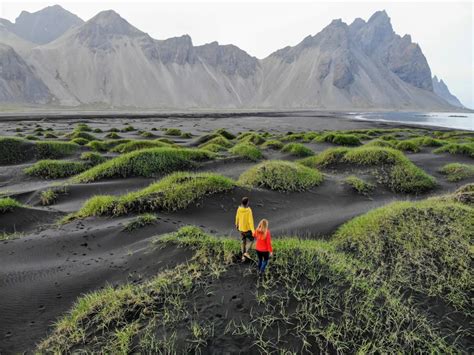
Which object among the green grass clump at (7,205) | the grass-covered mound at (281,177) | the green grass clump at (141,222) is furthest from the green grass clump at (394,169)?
the green grass clump at (7,205)

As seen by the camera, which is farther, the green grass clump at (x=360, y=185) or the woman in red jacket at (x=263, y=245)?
the green grass clump at (x=360, y=185)

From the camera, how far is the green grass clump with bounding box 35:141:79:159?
24062mm

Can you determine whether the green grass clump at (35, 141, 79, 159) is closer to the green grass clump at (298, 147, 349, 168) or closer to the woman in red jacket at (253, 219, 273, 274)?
the green grass clump at (298, 147, 349, 168)

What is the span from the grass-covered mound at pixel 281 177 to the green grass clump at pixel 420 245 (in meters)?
4.94

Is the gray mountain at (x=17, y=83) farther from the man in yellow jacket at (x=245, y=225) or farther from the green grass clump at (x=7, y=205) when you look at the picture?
the man in yellow jacket at (x=245, y=225)

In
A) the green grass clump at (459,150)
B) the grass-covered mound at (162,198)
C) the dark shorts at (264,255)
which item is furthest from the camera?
the green grass clump at (459,150)

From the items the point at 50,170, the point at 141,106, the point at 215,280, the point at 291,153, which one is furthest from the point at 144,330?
the point at 141,106

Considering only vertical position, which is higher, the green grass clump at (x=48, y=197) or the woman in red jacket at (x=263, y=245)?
the woman in red jacket at (x=263, y=245)

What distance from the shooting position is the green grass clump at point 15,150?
22.9 m

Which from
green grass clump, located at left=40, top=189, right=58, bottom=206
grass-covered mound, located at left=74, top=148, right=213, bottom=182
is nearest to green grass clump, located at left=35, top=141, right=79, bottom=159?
grass-covered mound, located at left=74, top=148, right=213, bottom=182

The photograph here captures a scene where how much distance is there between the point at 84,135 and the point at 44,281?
31141 mm

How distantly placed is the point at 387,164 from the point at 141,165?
14239 millimetres

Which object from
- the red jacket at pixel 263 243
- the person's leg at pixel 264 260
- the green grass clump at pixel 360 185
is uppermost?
the red jacket at pixel 263 243

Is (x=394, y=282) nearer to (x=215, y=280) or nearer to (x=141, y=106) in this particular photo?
(x=215, y=280)
